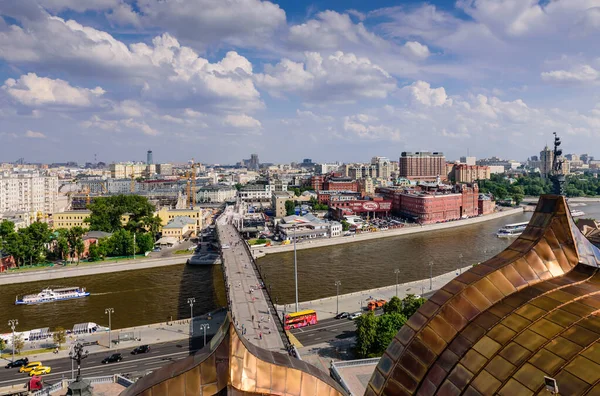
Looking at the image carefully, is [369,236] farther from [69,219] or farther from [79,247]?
[69,219]

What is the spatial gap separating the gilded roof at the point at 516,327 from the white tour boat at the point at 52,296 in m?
39.9

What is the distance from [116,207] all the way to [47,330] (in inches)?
1608

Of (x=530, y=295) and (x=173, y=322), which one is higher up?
(x=530, y=295)

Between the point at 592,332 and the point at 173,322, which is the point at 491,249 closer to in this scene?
the point at 173,322

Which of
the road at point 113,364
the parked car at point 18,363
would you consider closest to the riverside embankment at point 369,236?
the road at point 113,364

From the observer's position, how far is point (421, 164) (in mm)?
171625

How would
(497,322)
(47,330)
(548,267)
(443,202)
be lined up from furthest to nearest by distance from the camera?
(443,202)
(47,330)
(548,267)
(497,322)

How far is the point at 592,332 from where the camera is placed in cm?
591

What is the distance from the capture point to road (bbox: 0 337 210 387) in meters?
23.8

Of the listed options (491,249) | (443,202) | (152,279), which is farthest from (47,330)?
(443,202)

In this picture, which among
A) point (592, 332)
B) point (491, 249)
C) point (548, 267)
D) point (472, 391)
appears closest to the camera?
point (592, 332)

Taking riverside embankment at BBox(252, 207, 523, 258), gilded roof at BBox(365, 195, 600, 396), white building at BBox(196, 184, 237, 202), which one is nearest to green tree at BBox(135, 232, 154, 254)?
riverside embankment at BBox(252, 207, 523, 258)

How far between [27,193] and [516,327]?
101 meters

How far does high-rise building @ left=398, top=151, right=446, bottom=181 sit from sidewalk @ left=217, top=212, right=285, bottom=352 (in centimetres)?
12882
